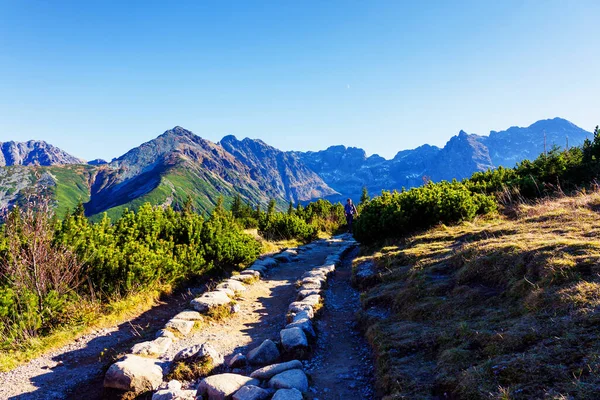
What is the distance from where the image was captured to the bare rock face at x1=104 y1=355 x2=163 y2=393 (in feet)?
16.5

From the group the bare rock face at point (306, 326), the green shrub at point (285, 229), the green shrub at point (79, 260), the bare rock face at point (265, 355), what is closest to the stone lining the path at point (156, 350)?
the bare rock face at point (265, 355)

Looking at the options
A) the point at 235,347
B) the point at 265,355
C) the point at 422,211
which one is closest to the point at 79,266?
the point at 235,347

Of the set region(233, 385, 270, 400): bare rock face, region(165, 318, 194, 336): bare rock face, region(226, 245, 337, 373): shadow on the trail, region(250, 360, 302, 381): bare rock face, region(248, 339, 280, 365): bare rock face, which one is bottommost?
region(226, 245, 337, 373): shadow on the trail

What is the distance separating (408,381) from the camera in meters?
4.02

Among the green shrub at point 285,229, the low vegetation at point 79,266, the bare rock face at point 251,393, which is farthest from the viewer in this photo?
the green shrub at point 285,229

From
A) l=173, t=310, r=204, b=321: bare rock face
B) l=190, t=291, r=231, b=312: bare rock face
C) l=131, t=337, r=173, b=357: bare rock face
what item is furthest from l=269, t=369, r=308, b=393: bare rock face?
l=190, t=291, r=231, b=312: bare rock face

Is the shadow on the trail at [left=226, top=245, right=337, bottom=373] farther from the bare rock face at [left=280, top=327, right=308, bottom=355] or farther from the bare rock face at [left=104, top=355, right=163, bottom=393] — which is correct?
the bare rock face at [left=104, top=355, right=163, bottom=393]

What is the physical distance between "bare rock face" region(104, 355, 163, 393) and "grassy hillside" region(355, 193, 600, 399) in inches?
127

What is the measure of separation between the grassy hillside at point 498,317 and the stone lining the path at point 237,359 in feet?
3.82

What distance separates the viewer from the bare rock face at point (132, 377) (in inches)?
198

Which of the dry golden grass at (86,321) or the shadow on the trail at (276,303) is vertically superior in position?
the dry golden grass at (86,321)

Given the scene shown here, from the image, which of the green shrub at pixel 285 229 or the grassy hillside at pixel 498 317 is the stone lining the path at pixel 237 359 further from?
the green shrub at pixel 285 229

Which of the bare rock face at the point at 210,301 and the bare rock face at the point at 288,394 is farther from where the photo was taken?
the bare rock face at the point at 210,301

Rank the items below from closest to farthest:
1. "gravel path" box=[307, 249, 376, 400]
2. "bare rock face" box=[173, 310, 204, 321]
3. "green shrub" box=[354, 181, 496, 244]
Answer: "gravel path" box=[307, 249, 376, 400], "bare rock face" box=[173, 310, 204, 321], "green shrub" box=[354, 181, 496, 244]
